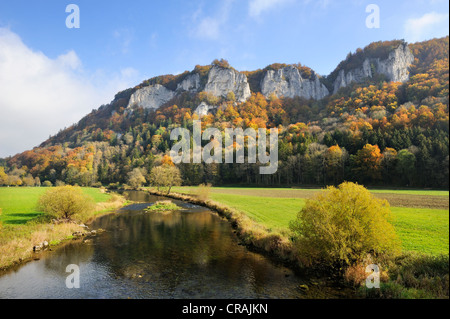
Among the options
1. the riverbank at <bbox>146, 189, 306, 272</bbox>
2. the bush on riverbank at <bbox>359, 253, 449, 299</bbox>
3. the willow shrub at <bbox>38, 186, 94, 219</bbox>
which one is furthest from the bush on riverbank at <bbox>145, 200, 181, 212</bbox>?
the bush on riverbank at <bbox>359, 253, 449, 299</bbox>

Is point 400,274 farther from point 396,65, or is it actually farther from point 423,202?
point 396,65

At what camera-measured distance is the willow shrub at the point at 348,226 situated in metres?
13.1

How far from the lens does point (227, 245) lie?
72.3 ft

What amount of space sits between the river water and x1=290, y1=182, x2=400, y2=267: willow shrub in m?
2.45

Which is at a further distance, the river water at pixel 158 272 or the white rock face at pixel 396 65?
the white rock face at pixel 396 65

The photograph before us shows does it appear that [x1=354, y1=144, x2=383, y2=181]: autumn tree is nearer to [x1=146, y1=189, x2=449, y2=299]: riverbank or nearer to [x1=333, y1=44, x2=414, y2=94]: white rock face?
[x1=146, y1=189, x2=449, y2=299]: riverbank

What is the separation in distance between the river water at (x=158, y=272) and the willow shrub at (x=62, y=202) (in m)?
7.18

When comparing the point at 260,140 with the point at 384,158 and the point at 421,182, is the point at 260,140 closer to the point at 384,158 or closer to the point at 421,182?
the point at 384,158

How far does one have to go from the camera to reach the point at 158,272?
15.9 metres

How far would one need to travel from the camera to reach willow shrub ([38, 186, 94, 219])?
1107 inches

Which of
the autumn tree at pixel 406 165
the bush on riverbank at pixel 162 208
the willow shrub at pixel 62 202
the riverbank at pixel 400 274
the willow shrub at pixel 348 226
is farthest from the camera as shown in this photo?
the autumn tree at pixel 406 165

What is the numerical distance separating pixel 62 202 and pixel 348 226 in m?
31.7

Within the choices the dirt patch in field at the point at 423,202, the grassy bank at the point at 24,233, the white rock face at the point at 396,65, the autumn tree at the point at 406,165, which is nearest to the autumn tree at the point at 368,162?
the autumn tree at the point at 406,165

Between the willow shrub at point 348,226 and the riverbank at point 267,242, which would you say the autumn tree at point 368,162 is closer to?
the riverbank at point 267,242
